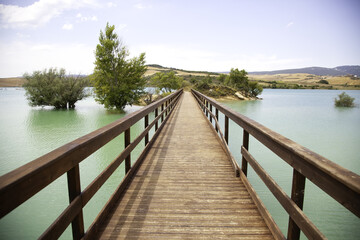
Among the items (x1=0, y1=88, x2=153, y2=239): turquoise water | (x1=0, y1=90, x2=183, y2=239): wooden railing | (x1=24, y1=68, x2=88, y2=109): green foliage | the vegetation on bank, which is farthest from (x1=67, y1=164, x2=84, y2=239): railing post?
the vegetation on bank

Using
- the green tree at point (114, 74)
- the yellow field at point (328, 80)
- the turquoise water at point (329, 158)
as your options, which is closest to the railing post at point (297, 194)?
the turquoise water at point (329, 158)

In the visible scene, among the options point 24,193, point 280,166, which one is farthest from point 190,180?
point 280,166

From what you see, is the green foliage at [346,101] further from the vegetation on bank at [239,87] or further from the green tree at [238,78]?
the green tree at [238,78]

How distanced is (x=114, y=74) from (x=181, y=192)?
22.9 m

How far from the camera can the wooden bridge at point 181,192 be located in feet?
3.68

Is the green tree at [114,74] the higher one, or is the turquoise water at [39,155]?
the green tree at [114,74]

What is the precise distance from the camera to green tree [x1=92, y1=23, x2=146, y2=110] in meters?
22.6

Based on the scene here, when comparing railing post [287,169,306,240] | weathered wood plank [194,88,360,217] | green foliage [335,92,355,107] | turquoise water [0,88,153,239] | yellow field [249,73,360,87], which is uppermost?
yellow field [249,73,360,87]

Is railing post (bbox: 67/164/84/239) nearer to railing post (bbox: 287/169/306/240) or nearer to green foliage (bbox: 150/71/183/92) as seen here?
railing post (bbox: 287/169/306/240)

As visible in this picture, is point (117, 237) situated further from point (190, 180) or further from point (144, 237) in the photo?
point (190, 180)

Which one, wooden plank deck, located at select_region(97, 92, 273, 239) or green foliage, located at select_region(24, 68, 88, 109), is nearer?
wooden plank deck, located at select_region(97, 92, 273, 239)

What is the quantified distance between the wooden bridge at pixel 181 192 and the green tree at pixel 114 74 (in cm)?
2104

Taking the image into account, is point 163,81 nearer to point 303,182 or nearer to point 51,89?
point 51,89

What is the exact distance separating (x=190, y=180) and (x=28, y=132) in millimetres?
15795
